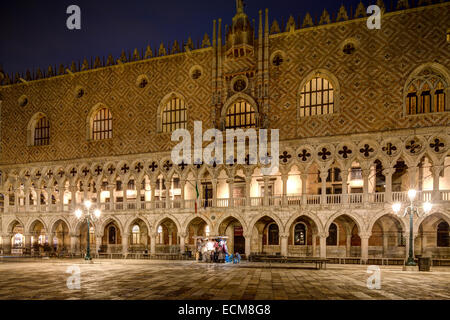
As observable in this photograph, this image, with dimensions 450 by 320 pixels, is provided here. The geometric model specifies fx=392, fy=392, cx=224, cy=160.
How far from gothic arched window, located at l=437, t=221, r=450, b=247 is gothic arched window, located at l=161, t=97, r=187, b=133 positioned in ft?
56.6

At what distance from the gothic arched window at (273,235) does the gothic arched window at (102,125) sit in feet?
44.8

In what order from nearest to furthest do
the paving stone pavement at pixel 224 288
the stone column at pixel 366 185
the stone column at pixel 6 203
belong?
the paving stone pavement at pixel 224 288 < the stone column at pixel 366 185 < the stone column at pixel 6 203

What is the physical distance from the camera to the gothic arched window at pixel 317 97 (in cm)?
2377

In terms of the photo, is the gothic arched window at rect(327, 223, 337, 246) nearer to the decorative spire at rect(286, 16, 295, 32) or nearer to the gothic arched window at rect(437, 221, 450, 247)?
the gothic arched window at rect(437, 221, 450, 247)

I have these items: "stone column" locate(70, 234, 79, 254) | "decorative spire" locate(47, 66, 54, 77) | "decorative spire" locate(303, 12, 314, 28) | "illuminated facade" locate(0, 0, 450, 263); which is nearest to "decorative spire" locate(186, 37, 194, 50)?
"illuminated facade" locate(0, 0, 450, 263)

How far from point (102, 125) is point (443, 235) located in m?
→ 24.3

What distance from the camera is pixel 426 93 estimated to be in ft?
70.7

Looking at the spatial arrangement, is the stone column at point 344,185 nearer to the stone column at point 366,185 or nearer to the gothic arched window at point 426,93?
the stone column at point 366,185

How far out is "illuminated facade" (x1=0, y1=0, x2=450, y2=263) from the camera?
71.2ft

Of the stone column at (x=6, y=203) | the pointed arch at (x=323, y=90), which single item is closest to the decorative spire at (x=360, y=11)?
the pointed arch at (x=323, y=90)

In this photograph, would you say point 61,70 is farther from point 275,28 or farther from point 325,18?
point 325,18

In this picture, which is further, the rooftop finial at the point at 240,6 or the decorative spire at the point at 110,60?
the decorative spire at the point at 110,60

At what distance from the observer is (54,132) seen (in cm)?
3089

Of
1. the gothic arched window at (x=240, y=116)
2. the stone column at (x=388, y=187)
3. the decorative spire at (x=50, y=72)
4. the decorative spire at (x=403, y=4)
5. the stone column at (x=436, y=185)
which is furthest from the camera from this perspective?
the decorative spire at (x=50, y=72)
